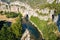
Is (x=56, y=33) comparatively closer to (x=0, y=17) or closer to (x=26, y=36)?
(x=26, y=36)

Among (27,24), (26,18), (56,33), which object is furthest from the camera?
(26,18)

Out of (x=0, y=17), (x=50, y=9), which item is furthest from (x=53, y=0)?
(x=0, y=17)

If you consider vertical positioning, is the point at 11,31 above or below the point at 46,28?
above

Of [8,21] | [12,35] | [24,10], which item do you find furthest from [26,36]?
[24,10]

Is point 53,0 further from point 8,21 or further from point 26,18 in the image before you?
point 8,21

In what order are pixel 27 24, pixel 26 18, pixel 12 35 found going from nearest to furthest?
pixel 12 35 → pixel 27 24 → pixel 26 18

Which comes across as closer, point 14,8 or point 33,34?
point 33,34

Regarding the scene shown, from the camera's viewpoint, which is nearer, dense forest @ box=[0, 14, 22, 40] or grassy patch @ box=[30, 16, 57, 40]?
dense forest @ box=[0, 14, 22, 40]

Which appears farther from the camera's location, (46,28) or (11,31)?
(46,28)

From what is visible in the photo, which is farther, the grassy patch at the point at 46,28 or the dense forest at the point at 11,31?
the grassy patch at the point at 46,28
